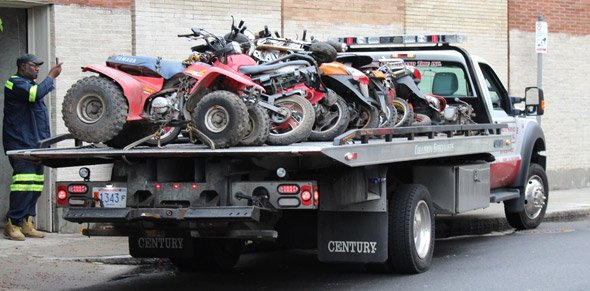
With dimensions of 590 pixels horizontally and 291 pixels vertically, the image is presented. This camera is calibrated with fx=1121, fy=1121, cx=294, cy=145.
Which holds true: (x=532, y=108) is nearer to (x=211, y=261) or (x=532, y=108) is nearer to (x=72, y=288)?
(x=211, y=261)

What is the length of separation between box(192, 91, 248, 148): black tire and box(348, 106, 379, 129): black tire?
79.8 inches

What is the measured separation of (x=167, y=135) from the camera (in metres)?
9.27

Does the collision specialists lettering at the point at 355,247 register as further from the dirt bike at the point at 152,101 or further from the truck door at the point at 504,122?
the truck door at the point at 504,122

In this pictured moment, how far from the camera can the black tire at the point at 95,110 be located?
29.3ft

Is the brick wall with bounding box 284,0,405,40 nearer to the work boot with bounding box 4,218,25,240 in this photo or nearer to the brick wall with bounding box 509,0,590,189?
→ the brick wall with bounding box 509,0,590,189

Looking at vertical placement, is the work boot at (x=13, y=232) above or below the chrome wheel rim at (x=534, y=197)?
below

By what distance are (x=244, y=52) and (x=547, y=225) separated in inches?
254

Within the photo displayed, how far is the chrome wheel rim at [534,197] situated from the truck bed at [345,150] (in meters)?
3.31

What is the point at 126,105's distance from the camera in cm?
904

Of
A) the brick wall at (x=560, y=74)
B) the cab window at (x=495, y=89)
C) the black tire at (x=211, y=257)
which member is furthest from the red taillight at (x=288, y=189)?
the brick wall at (x=560, y=74)

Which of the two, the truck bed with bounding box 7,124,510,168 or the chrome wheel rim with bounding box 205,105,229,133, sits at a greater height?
the chrome wheel rim with bounding box 205,105,229,133

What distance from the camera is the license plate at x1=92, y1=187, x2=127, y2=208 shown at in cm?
902

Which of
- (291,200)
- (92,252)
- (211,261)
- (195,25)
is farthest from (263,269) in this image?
(195,25)

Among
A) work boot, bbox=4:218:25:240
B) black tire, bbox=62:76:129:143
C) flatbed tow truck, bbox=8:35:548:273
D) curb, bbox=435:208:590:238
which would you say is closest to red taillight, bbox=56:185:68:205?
flatbed tow truck, bbox=8:35:548:273
